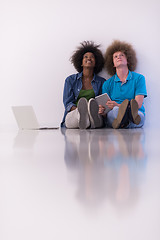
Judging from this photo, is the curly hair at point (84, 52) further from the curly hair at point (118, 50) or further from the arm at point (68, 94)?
the arm at point (68, 94)

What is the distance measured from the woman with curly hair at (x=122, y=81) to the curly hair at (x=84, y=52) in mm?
91

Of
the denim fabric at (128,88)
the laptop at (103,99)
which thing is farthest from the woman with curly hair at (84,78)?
the laptop at (103,99)

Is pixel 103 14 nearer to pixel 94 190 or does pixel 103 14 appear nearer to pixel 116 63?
pixel 116 63

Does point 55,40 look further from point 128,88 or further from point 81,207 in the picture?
point 81,207

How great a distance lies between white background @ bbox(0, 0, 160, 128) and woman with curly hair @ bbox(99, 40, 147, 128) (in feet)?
0.66

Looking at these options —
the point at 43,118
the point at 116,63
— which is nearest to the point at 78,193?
the point at 116,63

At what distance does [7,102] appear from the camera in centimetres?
395

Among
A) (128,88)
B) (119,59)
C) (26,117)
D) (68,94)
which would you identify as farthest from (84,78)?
(26,117)

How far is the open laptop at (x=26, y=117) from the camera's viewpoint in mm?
2873

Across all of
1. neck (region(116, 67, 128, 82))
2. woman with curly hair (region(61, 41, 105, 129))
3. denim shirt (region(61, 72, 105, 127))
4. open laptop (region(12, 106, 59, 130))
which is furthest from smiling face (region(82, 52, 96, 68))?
open laptop (region(12, 106, 59, 130))

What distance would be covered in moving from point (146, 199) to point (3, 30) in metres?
4.11

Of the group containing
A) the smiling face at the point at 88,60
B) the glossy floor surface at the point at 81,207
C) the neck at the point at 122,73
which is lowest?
the neck at the point at 122,73

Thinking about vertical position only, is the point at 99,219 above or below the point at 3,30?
below

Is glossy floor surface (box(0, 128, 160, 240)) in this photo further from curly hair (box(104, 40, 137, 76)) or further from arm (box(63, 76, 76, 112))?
curly hair (box(104, 40, 137, 76))
